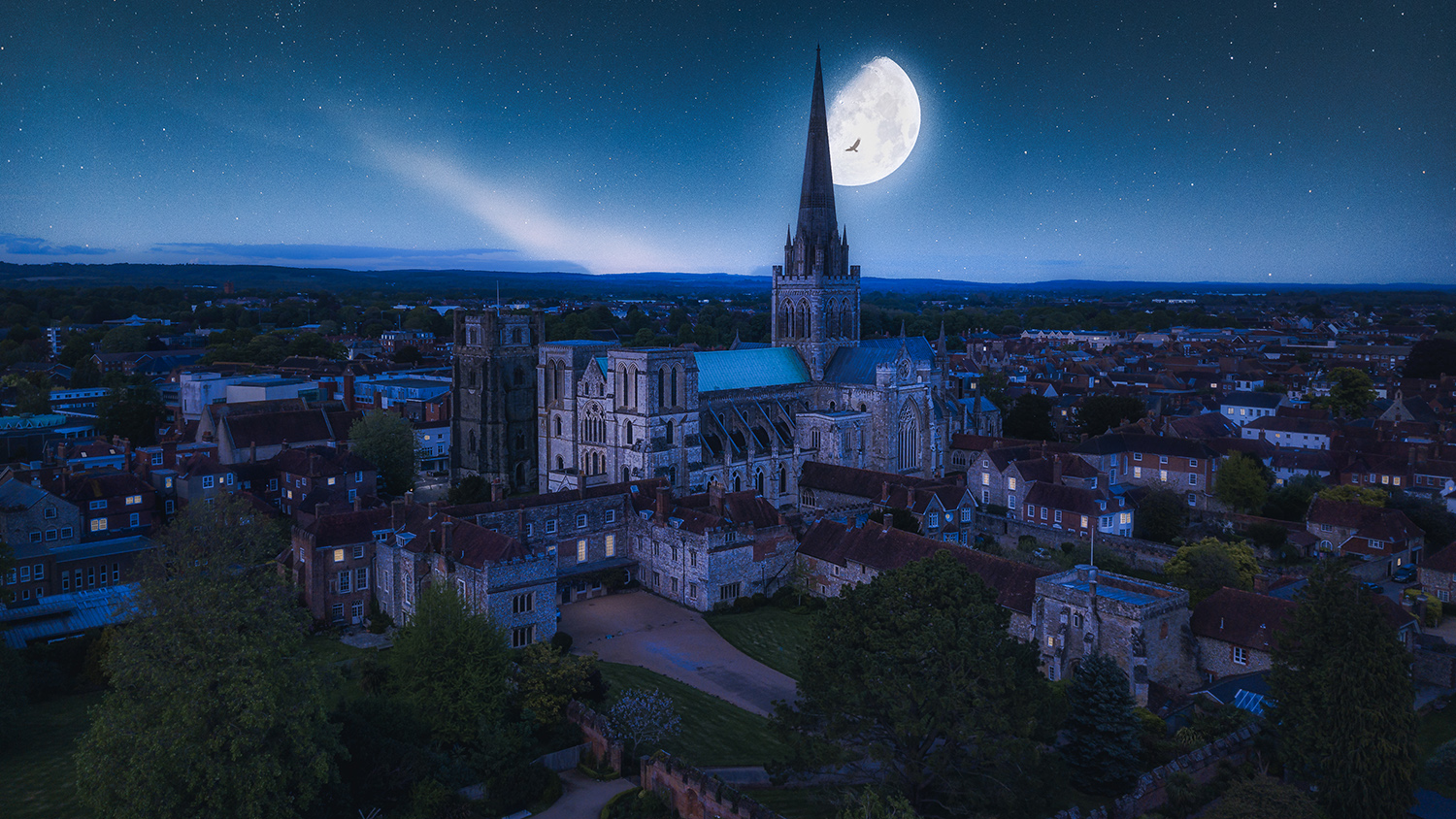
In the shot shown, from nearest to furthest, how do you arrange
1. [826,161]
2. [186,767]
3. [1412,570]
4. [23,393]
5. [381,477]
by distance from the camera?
[186,767] < [1412,570] < [381,477] < [826,161] < [23,393]

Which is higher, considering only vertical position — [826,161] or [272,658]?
[826,161]

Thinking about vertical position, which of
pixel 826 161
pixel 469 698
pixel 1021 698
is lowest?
pixel 469 698

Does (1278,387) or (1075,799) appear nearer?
(1075,799)

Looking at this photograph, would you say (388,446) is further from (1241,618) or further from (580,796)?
(1241,618)

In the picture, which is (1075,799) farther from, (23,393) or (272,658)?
(23,393)

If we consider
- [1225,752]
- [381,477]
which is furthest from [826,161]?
[1225,752]

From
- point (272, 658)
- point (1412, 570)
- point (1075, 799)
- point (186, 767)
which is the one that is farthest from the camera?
point (1412, 570)
